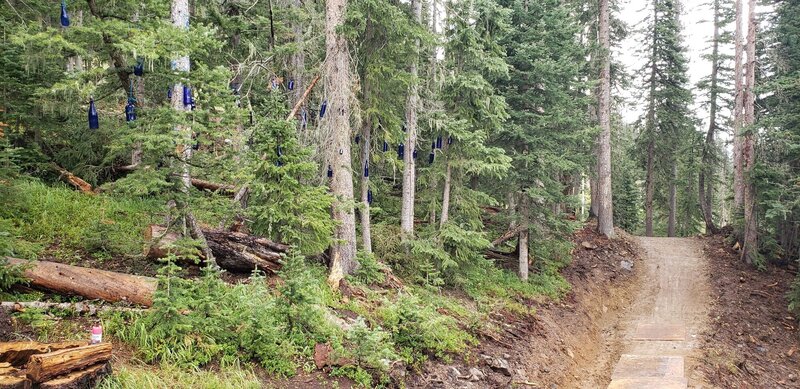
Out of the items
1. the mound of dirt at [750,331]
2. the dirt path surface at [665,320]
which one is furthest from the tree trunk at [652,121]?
the mound of dirt at [750,331]

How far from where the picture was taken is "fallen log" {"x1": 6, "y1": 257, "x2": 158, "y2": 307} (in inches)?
238

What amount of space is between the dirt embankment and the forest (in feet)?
0.35

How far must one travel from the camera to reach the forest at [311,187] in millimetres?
5848

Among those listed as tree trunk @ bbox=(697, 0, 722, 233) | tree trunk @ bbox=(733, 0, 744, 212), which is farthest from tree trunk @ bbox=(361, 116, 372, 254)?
tree trunk @ bbox=(697, 0, 722, 233)

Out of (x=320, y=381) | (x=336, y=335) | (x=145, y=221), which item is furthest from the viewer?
(x=145, y=221)

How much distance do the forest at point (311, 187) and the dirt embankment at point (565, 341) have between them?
0.35 feet

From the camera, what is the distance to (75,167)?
37.8ft

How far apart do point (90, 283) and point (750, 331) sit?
16.0 meters

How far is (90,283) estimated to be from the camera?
623 cm

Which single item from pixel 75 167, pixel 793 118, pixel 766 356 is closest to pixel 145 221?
pixel 75 167

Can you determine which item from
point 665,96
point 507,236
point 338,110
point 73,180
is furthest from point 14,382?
point 665,96

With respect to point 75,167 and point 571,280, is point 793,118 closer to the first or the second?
point 571,280

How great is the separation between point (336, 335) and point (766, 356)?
1180cm

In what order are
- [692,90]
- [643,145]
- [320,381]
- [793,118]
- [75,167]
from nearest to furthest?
[320,381], [75,167], [793,118], [692,90], [643,145]
